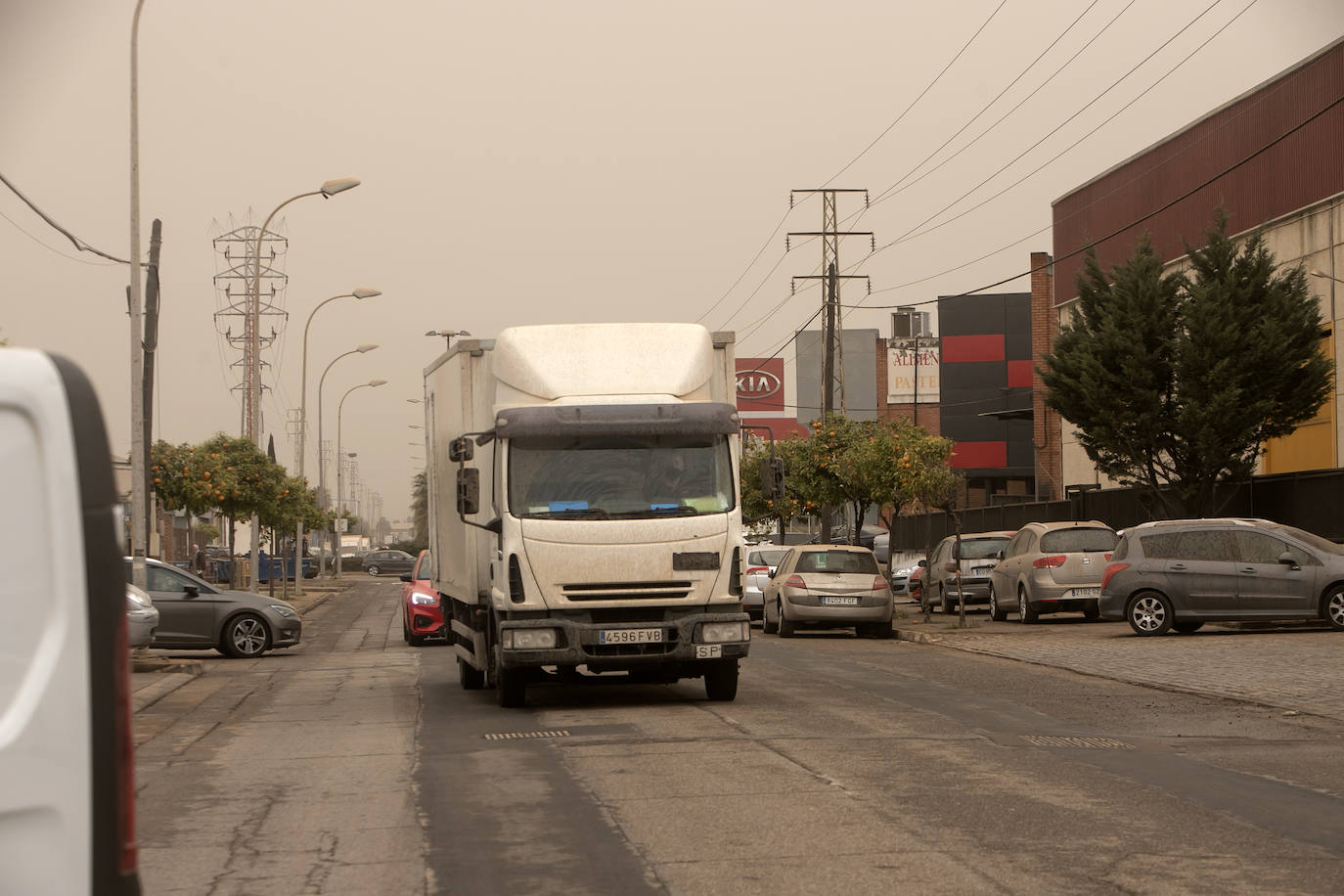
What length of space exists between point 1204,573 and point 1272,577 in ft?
2.93

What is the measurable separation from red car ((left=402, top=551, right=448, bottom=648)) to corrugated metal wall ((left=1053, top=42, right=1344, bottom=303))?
55.7ft

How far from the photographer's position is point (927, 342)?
306 ft

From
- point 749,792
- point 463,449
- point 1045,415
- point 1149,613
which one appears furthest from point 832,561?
point 1045,415

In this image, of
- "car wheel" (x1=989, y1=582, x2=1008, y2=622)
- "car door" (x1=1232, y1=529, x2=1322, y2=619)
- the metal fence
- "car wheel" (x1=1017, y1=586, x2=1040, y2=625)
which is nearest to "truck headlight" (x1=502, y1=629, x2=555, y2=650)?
"car door" (x1=1232, y1=529, x2=1322, y2=619)

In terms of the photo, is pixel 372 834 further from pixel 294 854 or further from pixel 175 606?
pixel 175 606

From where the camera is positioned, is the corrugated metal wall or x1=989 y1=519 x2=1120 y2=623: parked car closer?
x1=989 y1=519 x2=1120 y2=623: parked car

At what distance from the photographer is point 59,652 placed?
334 centimetres

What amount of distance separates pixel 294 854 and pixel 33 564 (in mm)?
4640

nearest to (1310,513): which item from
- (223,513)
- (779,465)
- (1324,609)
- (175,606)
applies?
(1324,609)

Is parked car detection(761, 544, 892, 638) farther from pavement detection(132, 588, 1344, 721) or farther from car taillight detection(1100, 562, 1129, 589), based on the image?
car taillight detection(1100, 562, 1129, 589)

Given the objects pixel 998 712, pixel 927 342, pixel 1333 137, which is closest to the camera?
pixel 998 712

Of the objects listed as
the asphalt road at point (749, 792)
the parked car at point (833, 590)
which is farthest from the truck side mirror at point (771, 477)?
the parked car at point (833, 590)

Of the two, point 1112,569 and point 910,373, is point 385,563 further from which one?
A: point 1112,569

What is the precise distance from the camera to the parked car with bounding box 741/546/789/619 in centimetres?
3231
